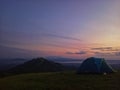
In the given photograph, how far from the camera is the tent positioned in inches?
1801

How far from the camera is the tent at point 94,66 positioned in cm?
4575

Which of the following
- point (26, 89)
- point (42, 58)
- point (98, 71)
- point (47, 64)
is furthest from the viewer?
point (47, 64)

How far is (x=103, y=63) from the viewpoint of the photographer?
46812 mm

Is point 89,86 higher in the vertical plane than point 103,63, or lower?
lower

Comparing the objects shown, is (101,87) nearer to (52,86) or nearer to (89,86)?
(89,86)

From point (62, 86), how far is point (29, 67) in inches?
3664

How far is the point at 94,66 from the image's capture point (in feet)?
151

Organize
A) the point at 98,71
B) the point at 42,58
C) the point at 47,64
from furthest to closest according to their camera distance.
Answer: the point at 47,64, the point at 42,58, the point at 98,71

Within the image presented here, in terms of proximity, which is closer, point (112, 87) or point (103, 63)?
point (112, 87)

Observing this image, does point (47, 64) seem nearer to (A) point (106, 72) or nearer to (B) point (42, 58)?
(B) point (42, 58)

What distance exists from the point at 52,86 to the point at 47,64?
95.1 metres

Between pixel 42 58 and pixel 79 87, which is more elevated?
pixel 42 58

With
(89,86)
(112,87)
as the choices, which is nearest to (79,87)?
(89,86)

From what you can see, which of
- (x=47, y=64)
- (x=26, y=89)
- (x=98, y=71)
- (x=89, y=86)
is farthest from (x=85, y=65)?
(x=47, y=64)
